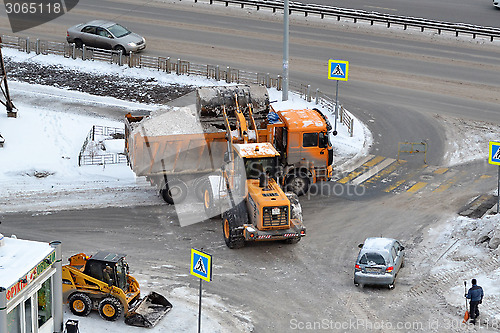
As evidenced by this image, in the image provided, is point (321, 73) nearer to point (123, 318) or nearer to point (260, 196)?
point (260, 196)

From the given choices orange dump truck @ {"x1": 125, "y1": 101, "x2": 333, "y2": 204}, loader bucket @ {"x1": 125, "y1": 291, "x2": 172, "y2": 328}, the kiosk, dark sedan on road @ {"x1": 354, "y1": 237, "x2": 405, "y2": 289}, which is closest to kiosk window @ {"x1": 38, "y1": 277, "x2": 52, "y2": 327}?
the kiosk

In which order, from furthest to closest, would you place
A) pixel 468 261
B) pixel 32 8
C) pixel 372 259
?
pixel 32 8
pixel 468 261
pixel 372 259

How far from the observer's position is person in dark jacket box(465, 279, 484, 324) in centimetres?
2347

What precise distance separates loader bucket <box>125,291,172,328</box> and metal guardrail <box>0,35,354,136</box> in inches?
761

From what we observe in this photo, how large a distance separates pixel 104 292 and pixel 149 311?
4.51 ft

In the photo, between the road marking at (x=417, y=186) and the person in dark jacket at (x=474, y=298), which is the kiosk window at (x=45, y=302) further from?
the road marking at (x=417, y=186)

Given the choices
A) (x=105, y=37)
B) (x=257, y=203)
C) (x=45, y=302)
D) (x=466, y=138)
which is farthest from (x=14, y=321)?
(x=105, y=37)

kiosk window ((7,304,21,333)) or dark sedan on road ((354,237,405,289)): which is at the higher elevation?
Answer: kiosk window ((7,304,21,333))

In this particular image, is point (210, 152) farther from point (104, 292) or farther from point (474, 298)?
point (474, 298)

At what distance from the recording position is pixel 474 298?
23469 millimetres

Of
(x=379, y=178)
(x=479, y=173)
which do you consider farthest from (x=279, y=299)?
(x=479, y=173)

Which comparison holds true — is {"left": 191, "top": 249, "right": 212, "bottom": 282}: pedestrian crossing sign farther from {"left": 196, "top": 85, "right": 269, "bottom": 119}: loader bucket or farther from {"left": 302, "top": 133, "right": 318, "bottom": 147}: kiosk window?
{"left": 302, "top": 133, "right": 318, "bottom": 147}: kiosk window

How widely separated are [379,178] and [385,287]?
9.51 m

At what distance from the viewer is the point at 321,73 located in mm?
45719
